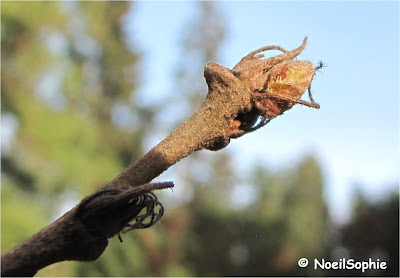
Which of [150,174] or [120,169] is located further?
[120,169]

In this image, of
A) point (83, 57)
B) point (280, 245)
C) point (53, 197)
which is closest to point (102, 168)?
point (53, 197)

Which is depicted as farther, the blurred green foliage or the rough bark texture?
the blurred green foliage

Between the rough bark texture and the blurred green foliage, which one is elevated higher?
the blurred green foliage

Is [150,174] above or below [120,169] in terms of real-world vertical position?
below

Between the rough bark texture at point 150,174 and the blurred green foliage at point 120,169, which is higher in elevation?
the blurred green foliage at point 120,169

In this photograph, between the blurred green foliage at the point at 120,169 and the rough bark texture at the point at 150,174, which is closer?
the rough bark texture at the point at 150,174
